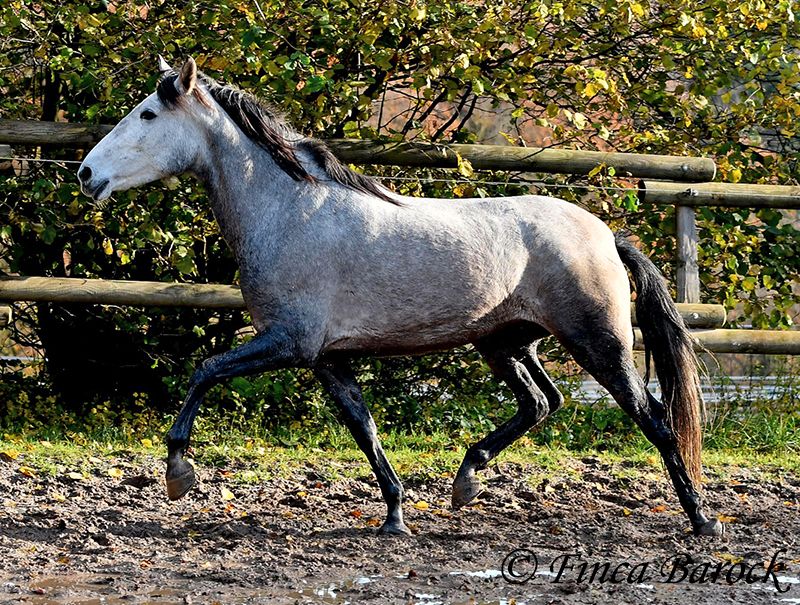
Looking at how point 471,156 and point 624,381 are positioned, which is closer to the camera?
point 624,381

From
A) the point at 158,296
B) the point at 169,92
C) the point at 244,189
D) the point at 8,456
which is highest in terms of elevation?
the point at 169,92

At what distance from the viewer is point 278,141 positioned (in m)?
5.15

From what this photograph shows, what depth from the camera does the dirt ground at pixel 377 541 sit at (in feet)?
12.9

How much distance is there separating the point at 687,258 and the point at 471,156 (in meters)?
1.52

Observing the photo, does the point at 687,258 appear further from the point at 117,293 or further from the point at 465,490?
the point at 117,293

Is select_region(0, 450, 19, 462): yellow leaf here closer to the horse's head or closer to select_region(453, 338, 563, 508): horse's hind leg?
the horse's head

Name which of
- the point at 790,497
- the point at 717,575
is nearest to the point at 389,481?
the point at 717,575

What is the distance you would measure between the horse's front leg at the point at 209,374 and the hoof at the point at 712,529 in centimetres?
193

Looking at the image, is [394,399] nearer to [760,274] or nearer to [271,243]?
[760,274]

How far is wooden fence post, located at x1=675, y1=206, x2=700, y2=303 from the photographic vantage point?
7242 mm

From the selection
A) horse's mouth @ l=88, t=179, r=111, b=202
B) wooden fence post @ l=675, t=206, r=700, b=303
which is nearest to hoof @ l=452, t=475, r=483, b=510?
horse's mouth @ l=88, t=179, r=111, b=202

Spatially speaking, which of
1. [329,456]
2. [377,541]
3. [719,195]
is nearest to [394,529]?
[377,541]

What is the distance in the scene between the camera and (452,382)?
8430 millimetres

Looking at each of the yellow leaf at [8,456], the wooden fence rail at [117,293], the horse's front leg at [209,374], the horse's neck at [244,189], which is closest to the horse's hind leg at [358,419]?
the horse's front leg at [209,374]
